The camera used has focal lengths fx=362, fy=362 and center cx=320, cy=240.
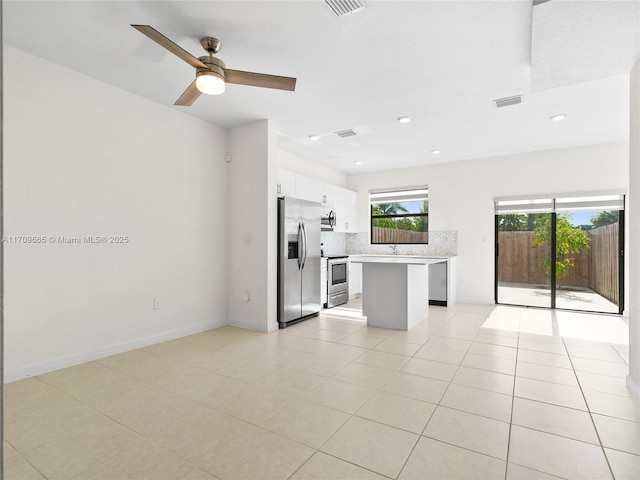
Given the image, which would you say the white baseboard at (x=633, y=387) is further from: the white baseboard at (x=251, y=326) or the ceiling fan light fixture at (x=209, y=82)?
the ceiling fan light fixture at (x=209, y=82)

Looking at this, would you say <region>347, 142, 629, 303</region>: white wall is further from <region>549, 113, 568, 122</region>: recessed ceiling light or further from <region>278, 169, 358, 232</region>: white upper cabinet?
<region>549, 113, 568, 122</region>: recessed ceiling light

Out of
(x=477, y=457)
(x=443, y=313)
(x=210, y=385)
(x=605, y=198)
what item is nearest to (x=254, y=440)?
(x=210, y=385)

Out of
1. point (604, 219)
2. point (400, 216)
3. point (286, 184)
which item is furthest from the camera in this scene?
point (400, 216)

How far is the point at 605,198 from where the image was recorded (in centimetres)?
556

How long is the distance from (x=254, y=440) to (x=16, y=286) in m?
2.41

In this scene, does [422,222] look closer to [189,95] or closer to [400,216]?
[400,216]

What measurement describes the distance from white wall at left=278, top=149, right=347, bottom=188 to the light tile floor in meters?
3.23

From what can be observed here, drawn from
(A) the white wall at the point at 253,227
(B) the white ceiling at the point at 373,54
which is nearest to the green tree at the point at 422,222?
(B) the white ceiling at the point at 373,54

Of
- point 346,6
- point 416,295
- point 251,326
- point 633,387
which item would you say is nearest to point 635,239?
point 633,387

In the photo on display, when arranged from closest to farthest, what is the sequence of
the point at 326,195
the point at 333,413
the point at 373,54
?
the point at 333,413 < the point at 373,54 < the point at 326,195

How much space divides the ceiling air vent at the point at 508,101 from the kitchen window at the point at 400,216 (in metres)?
3.01

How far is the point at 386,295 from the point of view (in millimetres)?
4746

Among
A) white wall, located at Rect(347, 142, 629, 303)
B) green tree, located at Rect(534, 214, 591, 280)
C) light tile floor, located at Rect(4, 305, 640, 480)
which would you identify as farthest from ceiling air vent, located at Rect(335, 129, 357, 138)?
green tree, located at Rect(534, 214, 591, 280)

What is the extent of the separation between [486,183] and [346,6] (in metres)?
4.84
